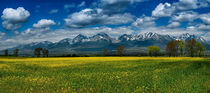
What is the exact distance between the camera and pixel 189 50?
11550 centimetres

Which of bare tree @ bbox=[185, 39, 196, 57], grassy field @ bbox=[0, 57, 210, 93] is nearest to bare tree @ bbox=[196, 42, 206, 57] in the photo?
bare tree @ bbox=[185, 39, 196, 57]

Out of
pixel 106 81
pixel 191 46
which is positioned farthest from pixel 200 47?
pixel 106 81

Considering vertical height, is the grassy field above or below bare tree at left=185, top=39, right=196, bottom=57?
below

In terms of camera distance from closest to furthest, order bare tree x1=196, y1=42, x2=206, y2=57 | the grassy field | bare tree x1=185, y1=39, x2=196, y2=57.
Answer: the grassy field, bare tree x1=196, y1=42, x2=206, y2=57, bare tree x1=185, y1=39, x2=196, y2=57

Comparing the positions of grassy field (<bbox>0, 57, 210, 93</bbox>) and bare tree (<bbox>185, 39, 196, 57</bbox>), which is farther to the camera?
bare tree (<bbox>185, 39, 196, 57</bbox>)

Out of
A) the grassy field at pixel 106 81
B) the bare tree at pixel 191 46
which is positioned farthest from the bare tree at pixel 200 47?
the grassy field at pixel 106 81

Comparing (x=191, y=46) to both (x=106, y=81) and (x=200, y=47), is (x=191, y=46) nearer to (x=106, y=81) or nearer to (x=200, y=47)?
(x=200, y=47)

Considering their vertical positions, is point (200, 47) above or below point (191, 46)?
below

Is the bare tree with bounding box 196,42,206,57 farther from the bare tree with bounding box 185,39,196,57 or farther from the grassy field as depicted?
the grassy field

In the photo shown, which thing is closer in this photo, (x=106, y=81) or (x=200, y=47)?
(x=106, y=81)

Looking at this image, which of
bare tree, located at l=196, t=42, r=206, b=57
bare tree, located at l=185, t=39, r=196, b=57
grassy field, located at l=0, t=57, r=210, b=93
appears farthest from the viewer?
bare tree, located at l=185, t=39, r=196, b=57

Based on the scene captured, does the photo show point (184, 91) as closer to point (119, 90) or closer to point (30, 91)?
point (119, 90)

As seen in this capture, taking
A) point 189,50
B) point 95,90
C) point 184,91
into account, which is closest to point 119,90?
point 95,90

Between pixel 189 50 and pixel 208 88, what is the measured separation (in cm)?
11182
